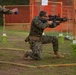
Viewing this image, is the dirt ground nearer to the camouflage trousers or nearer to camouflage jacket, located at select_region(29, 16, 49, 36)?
the camouflage trousers

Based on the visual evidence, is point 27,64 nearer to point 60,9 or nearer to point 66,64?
point 66,64

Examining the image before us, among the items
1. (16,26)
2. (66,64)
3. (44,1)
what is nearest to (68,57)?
(66,64)

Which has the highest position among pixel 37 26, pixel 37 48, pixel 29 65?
pixel 37 26

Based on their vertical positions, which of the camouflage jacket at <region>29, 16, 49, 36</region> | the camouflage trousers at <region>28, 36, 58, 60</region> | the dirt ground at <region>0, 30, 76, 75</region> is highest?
the camouflage jacket at <region>29, 16, 49, 36</region>

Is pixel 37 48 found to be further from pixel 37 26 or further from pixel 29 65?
pixel 29 65

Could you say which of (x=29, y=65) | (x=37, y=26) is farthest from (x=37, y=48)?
(x=29, y=65)

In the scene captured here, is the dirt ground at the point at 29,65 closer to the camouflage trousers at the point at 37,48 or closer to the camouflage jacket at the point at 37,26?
the camouflage trousers at the point at 37,48

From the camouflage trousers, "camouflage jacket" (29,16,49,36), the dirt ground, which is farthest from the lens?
the camouflage trousers

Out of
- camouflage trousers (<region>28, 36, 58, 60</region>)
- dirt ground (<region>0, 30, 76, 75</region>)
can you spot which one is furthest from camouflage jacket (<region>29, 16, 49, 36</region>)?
dirt ground (<region>0, 30, 76, 75</region>)

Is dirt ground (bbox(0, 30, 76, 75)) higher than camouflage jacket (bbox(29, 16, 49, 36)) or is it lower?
lower

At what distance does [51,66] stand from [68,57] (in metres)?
2.12

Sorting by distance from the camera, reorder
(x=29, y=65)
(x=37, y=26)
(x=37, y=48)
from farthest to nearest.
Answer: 1. (x=37, y=48)
2. (x=37, y=26)
3. (x=29, y=65)

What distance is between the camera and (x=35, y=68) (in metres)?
10.5

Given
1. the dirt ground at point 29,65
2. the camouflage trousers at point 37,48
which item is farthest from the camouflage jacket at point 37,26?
the dirt ground at point 29,65
